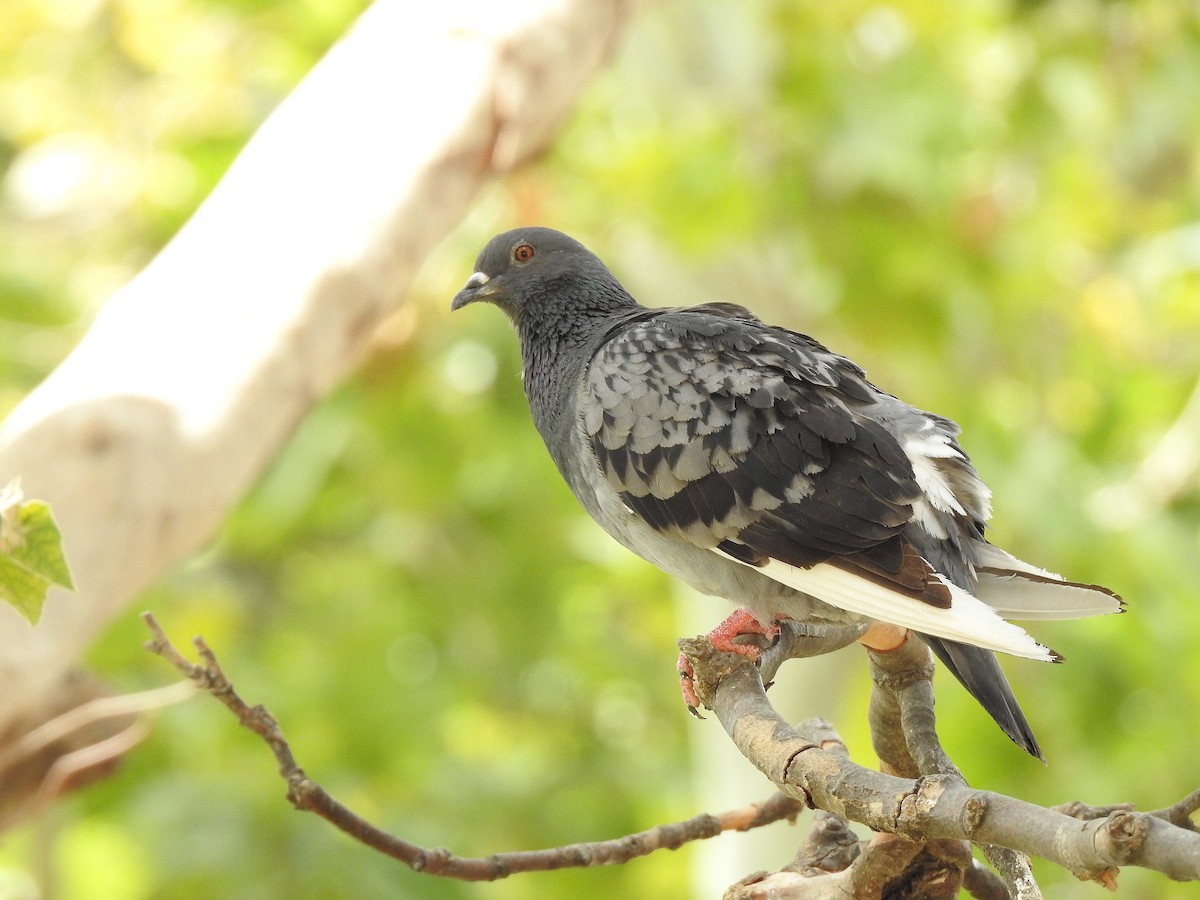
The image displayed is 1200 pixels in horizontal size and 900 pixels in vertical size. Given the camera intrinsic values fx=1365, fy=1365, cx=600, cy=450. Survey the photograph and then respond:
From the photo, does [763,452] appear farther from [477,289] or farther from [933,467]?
[477,289]

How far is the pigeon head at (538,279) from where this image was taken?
3857 millimetres

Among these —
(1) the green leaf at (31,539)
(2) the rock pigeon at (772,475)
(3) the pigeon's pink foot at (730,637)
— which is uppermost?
(2) the rock pigeon at (772,475)

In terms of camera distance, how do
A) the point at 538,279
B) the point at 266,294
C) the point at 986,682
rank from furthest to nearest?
the point at 538,279
the point at 266,294
the point at 986,682

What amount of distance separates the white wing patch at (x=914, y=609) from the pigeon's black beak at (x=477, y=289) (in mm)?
1347

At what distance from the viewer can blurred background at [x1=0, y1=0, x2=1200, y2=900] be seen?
5.62 meters

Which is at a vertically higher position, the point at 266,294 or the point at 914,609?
the point at 266,294

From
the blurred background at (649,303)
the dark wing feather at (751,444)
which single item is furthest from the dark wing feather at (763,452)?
the blurred background at (649,303)

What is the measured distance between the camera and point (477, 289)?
3.96 m

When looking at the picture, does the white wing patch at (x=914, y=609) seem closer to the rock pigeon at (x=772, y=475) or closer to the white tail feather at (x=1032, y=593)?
the rock pigeon at (x=772, y=475)

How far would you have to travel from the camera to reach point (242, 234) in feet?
12.3

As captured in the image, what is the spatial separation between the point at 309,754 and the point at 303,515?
1.52 meters

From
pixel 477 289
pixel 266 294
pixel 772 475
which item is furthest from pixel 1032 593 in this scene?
pixel 266 294

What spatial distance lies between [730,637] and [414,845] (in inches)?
42.3

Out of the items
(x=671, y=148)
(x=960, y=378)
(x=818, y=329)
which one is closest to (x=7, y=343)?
(x=671, y=148)
